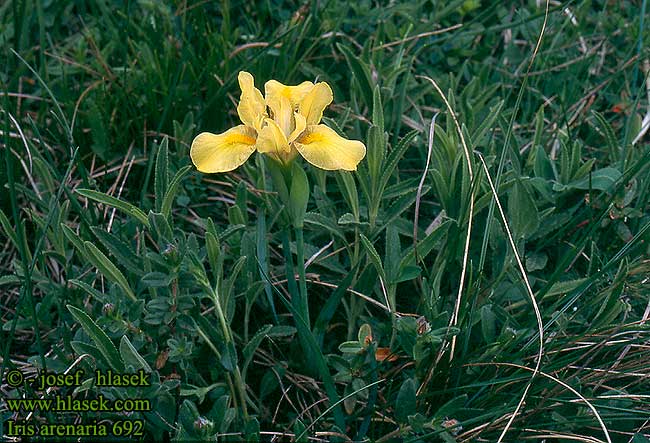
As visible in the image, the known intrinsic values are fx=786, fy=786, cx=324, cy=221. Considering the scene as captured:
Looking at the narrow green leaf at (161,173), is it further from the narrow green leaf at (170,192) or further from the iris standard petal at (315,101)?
the iris standard petal at (315,101)

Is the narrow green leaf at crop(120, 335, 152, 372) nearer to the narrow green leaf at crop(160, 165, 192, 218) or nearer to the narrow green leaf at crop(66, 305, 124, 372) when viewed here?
the narrow green leaf at crop(66, 305, 124, 372)

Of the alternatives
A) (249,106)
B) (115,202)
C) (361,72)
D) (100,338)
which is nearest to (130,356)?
(100,338)

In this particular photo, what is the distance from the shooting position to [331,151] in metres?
1.55

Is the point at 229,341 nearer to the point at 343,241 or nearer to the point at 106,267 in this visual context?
the point at 106,267

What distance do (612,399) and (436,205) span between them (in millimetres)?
682

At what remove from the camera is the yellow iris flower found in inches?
60.5

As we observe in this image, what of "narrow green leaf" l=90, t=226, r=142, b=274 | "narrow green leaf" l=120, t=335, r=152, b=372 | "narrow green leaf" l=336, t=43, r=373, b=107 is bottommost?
"narrow green leaf" l=120, t=335, r=152, b=372

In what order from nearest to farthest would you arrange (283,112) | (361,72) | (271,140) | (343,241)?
(271,140) < (283,112) < (343,241) < (361,72)

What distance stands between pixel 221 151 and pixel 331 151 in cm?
22

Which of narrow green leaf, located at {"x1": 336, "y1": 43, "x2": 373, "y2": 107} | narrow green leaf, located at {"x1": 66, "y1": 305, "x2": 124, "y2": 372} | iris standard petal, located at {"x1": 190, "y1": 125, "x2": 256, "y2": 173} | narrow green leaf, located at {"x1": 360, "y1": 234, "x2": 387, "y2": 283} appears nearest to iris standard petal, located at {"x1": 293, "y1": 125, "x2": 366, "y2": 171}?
iris standard petal, located at {"x1": 190, "y1": 125, "x2": 256, "y2": 173}

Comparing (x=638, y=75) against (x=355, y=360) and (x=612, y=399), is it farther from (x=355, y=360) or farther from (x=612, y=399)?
(x=355, y=360)

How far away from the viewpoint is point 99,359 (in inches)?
67.6

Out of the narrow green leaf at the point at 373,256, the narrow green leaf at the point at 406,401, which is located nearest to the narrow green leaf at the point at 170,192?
the narrow green leaf at the point at 373,256

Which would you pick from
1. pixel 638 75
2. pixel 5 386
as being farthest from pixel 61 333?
pixel 638 75
